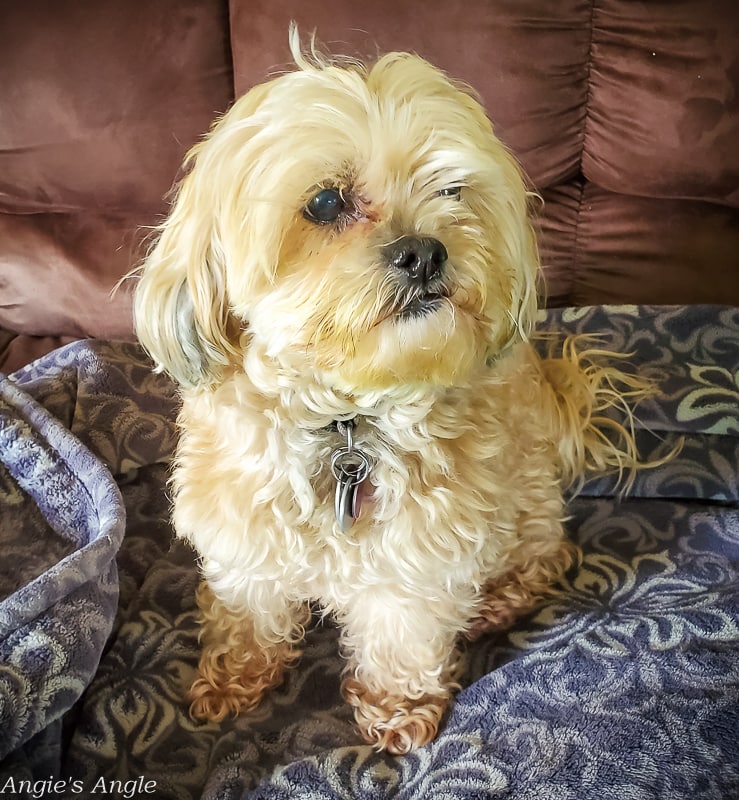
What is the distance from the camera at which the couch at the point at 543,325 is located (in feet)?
3.36

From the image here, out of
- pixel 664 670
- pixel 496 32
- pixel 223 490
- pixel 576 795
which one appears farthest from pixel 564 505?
A: pixel 496 32

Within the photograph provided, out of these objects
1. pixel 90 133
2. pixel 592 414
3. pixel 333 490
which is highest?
pixel 90 133

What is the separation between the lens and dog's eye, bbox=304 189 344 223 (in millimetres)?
854

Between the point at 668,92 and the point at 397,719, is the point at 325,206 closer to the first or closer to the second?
the point at 397,719

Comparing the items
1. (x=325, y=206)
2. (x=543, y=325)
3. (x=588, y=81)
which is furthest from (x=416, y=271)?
(x=588, y=81)

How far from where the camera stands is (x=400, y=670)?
1.15m

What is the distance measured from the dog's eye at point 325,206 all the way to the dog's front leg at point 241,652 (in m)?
0.57

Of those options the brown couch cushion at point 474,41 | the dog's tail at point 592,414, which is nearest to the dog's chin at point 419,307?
the dog's tail at point 592,414

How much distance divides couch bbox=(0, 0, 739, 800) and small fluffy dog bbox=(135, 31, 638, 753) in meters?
0.09

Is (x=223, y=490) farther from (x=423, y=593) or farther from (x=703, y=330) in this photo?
(x=703, y=330)

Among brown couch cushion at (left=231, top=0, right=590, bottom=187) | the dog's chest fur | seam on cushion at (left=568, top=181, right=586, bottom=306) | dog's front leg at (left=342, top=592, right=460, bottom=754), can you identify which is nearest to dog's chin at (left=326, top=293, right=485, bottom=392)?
the dog's chest fur

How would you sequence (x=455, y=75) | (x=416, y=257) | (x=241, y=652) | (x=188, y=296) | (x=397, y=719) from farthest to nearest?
1. (x=455, y=75)
2. (x=241, y=652)
3. (x=397, y=719)
4. (x=188, y=296)
5. (x=416, y=257)

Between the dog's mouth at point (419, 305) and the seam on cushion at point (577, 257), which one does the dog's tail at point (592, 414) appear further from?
the dog's mouth at point (419, 305)

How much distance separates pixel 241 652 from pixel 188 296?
0.61 meters
